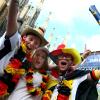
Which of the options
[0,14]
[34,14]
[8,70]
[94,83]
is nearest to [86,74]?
[94,83]

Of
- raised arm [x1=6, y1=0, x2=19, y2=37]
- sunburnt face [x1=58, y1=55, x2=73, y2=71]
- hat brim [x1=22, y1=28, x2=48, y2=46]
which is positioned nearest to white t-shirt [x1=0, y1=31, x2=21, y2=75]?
raised arm [x1=6, y1=0, x2=19, y2=37]

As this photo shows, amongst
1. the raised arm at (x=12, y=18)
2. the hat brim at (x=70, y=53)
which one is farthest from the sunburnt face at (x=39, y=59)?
the raised arm at (x=12, y=18)

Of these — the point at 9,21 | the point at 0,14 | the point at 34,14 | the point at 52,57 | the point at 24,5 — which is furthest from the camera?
the point at 34,14

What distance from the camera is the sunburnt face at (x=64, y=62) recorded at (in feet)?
15.4

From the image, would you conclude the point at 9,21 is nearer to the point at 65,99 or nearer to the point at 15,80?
the point at 15,80

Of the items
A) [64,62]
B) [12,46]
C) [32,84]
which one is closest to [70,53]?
[64,62]

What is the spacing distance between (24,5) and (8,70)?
51.6 meters

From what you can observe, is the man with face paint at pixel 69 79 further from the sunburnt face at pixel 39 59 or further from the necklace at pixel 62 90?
the sunburnt face at pixel 39 59

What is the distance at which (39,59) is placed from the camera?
480 cm

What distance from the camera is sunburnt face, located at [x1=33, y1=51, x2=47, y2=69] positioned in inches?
187

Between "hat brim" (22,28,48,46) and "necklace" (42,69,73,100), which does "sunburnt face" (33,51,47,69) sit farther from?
"necklace" (42,69,73,100)

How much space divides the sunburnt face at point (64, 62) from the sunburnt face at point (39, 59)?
19 cm

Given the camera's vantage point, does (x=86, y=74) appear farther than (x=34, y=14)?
No

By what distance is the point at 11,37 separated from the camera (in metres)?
4.37
